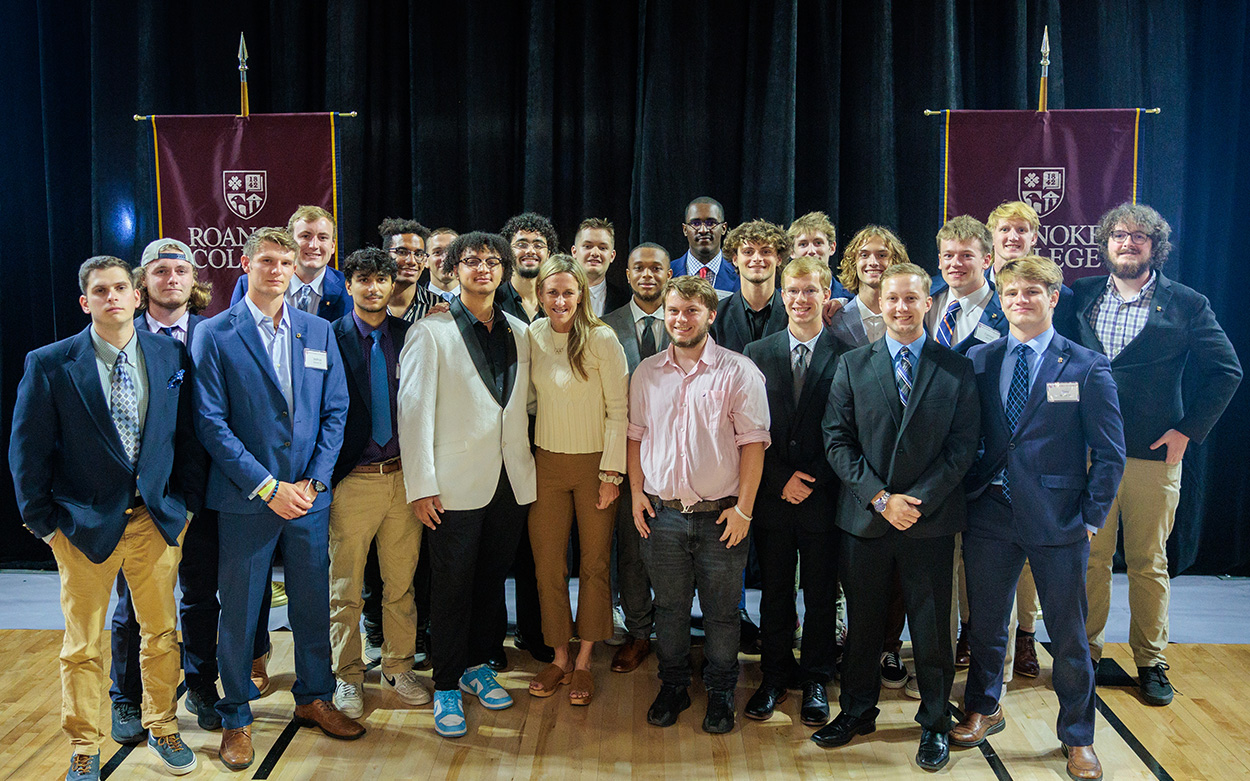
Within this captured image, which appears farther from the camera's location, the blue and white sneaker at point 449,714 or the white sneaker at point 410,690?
the white sneaker at point 410,690

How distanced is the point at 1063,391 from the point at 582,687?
2036 millimetres

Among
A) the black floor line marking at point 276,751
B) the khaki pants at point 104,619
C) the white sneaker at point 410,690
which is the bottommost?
the black floor line marking at point 276,751

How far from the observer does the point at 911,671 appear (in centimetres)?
362

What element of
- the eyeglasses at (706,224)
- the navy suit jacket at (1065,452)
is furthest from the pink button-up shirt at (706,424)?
the eyeglasses at (706,224)

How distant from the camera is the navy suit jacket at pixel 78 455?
272cm

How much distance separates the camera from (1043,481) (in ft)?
9.38

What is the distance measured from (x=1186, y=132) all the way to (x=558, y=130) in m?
3.56

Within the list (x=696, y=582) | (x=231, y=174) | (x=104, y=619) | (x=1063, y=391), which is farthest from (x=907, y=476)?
(x=231, y=174)

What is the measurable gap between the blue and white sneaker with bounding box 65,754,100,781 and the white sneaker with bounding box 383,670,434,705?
39.5 inches

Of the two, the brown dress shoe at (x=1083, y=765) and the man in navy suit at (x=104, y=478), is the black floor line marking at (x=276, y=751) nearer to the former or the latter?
the man in navy suit at (x=104, y=478)

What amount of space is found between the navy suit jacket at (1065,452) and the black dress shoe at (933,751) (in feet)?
2.43

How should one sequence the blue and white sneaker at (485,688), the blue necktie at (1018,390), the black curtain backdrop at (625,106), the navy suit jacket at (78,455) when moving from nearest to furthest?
the navy suit jacket at (78,455)
the blue necktie at (1018,390)
the blue and white sneaker at (485,688)
the black curtain backdrop at (625,106)

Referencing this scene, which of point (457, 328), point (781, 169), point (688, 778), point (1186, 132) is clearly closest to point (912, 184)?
point (781, 169)

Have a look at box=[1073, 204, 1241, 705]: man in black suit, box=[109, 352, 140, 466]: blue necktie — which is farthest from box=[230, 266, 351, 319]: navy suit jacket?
box=[1073, 204, 1241, 705]: man in black suit
